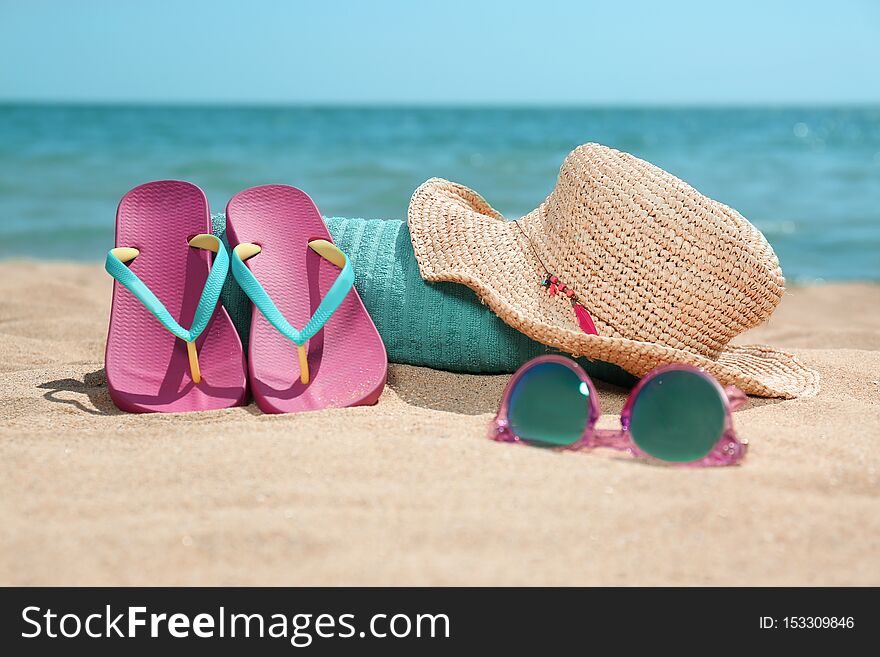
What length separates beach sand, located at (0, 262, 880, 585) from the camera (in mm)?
1391

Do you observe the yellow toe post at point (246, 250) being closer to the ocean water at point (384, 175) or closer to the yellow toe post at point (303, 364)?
the yellow toe post at point (303, 364)

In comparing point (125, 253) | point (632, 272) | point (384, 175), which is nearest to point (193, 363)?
point (125, 253)

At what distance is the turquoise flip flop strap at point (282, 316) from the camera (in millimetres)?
2260

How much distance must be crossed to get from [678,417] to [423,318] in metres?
0.86

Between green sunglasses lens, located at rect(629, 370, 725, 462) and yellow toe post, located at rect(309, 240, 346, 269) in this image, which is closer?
green sunglasses lens, located at rect(629, 370, 725, 462)

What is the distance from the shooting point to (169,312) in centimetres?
248

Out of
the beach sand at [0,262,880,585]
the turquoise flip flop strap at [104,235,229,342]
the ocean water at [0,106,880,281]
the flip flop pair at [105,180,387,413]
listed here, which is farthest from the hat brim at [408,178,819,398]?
the ocean water at [0,106,880,281]

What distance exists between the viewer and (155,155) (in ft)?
43.1

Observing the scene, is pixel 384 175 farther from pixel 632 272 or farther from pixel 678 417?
pixel 678 417

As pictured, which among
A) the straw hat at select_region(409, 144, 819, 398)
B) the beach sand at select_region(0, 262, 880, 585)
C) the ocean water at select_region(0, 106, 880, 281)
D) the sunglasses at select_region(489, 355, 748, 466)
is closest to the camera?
the beach sand at select_region(0, 262, 880, 585)

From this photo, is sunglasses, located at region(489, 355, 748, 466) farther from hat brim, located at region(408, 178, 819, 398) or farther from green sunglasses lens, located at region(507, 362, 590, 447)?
hat brim, located at region(408, 178, 819, 398)

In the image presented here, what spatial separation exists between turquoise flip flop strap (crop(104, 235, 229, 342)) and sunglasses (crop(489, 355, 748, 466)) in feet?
2.74

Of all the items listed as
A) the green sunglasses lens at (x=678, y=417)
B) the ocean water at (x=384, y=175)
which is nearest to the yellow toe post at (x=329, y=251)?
the green sunglasses lens at (x=678, y=417)

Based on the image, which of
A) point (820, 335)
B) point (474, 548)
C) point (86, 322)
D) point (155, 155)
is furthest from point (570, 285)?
point (155, 155)
